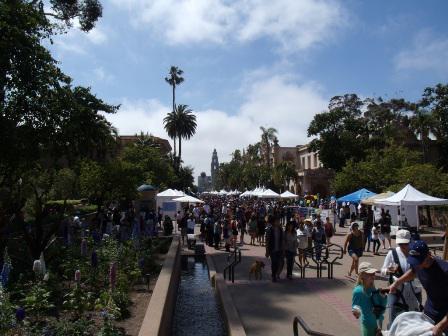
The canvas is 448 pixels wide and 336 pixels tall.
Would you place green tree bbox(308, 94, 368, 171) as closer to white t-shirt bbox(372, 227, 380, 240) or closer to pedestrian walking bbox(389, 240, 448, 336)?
white t-shirt bbox(372, 227, 380, 240)

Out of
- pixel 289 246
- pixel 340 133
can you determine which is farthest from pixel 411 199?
Result: pixel 340 133

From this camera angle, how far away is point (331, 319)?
8398 millimetres

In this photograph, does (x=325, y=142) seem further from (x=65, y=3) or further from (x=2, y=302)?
(x=2, y=302)

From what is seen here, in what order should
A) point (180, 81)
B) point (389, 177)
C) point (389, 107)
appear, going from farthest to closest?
1. point (180, 81)
2. point (389, 107)
3. point (389, 177)

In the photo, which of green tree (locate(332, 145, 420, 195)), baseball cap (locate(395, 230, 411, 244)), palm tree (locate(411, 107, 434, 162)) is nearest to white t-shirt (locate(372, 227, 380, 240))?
baseball cap (locate(395, 230, 411, 244))

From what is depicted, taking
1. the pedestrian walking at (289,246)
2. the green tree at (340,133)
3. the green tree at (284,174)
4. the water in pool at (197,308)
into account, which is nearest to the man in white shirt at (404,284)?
the water in pool at (197,308)

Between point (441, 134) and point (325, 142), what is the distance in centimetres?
1330

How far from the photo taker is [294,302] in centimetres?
973

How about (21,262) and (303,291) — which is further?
(21,262)

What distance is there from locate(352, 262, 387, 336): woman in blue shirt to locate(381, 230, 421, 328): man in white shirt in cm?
35

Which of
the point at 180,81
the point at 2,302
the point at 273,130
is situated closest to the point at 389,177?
the point at 2,302

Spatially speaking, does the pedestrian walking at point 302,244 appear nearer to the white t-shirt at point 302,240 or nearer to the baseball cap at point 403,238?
the white t-shirt at point 302,240

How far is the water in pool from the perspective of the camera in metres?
8.90

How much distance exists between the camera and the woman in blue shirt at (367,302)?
5387 mm
